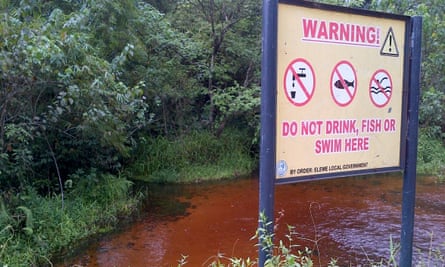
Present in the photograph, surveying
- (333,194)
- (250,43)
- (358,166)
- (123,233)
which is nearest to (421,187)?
(333,194)

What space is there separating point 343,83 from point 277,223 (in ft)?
11.3

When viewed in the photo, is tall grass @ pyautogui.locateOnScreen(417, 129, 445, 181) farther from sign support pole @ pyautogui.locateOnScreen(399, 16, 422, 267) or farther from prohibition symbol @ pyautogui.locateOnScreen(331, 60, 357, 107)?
prohibition symbol @ pyautogui.locateOnScreen(331, 60, 357, 107)

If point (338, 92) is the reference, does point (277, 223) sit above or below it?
below

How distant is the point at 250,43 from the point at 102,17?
146 inches

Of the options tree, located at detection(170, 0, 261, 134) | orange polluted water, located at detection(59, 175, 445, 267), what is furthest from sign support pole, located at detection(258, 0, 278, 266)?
tree, located at detection(170, 0, 261, 134)

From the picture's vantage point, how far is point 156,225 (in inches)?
222

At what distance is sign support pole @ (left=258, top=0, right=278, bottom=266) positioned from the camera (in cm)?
189

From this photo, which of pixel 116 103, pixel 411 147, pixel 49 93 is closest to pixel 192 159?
pixel 116 103

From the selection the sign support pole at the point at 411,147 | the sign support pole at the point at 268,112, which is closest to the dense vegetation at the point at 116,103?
the sign support pole at the point at 268,112

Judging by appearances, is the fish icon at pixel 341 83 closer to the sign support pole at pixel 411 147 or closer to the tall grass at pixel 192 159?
the sign support pole at pixel 411 147

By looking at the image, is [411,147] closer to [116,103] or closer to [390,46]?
[390,46]

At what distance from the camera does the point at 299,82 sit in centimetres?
204

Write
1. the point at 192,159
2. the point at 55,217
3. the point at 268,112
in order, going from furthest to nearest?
1. the point at 192,159
2. the point at 55,217
3. the point at 268,112

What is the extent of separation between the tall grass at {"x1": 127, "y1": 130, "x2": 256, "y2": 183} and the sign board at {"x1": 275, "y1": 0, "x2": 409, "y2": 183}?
6.07 meters
